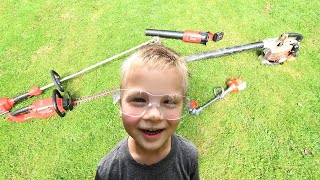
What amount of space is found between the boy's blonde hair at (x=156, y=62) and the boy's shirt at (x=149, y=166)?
1.72 feet

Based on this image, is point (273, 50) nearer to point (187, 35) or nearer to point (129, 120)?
point (187, 35)

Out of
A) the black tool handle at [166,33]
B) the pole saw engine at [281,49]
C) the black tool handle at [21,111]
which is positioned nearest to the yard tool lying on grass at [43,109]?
the black tool handle at [21,111]

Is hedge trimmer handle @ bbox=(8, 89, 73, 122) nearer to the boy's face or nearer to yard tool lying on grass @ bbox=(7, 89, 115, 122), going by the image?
yard tool lying on grass @ bbox=(7, 89, 115, 122)

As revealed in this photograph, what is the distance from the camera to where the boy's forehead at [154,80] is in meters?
1.85

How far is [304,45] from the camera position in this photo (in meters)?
5.56

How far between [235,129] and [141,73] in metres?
2.96

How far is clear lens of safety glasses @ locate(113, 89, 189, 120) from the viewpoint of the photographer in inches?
72.8

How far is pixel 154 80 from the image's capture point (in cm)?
185

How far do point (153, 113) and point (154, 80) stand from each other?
19cm

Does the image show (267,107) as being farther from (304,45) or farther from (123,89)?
(123,89)

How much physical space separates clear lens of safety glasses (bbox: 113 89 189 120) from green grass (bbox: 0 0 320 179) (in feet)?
7.97

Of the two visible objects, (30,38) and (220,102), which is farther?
(30,38)

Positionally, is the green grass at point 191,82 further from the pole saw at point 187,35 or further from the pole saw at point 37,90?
the pole saw at point 187,35

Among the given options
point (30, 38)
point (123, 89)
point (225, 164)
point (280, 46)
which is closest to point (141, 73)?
point (123, 89)
